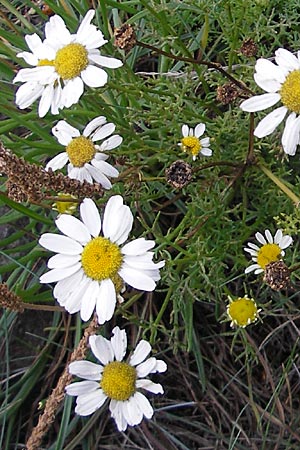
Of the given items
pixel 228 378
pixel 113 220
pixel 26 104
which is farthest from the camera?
pixel 228 378

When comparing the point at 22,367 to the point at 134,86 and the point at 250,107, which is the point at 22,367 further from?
the point at 250,107

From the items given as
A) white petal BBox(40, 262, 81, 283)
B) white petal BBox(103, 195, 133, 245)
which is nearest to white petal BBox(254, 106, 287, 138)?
white petal BBox(103, 195, 133, 245)

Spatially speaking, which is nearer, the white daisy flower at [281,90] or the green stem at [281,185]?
the white daisy flower at [281,90]

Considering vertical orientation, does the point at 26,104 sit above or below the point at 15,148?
above

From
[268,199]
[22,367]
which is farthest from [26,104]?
[22,367]

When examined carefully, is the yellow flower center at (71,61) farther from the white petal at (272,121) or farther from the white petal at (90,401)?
the white petal at (90,401)

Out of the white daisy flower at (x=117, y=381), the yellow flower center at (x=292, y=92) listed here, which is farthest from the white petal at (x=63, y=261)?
the yellow flower center at (x=292, y=92)
